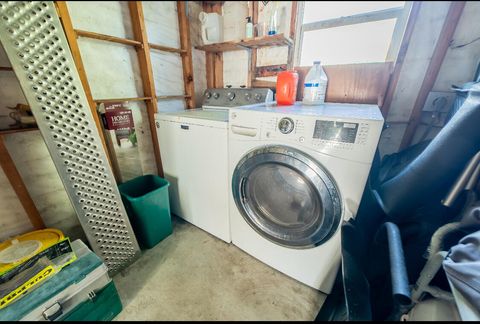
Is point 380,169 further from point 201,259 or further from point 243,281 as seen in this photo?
point 201,259

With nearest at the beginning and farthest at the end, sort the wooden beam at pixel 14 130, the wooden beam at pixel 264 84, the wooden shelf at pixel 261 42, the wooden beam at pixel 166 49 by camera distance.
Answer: the wooden beam at pixel 14 130, the wooden shelf at pixel 261 42, the wooden beam at pixel 166 49, the wooden beam at pixel 264 84

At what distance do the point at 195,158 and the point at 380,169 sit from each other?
1.33 m

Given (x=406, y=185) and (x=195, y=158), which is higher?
(x=406, y=185)

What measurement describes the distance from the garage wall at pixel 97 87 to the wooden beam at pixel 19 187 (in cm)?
7

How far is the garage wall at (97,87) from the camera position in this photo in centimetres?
117

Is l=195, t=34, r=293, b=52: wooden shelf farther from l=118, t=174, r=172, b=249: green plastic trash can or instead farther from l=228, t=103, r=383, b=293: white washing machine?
l=118, t=174, r=172, b=249: green plastic trash can

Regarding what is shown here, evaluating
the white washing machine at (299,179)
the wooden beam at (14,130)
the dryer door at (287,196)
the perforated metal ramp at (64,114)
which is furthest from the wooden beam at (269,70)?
the wooden beam at (14,130)

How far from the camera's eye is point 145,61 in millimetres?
1564

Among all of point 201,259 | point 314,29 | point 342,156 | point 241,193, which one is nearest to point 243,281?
point 201,259

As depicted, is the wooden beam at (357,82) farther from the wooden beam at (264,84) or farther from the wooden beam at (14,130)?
the wooden beam at (14,130)

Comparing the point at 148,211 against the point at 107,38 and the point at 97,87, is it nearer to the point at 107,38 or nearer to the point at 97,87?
the point at 97,87

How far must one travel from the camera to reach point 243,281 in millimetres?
1282

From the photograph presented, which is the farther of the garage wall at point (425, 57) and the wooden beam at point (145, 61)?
the wooden beam at point (145, 61)

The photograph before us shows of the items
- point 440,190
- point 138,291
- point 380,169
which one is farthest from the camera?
point 380,169
